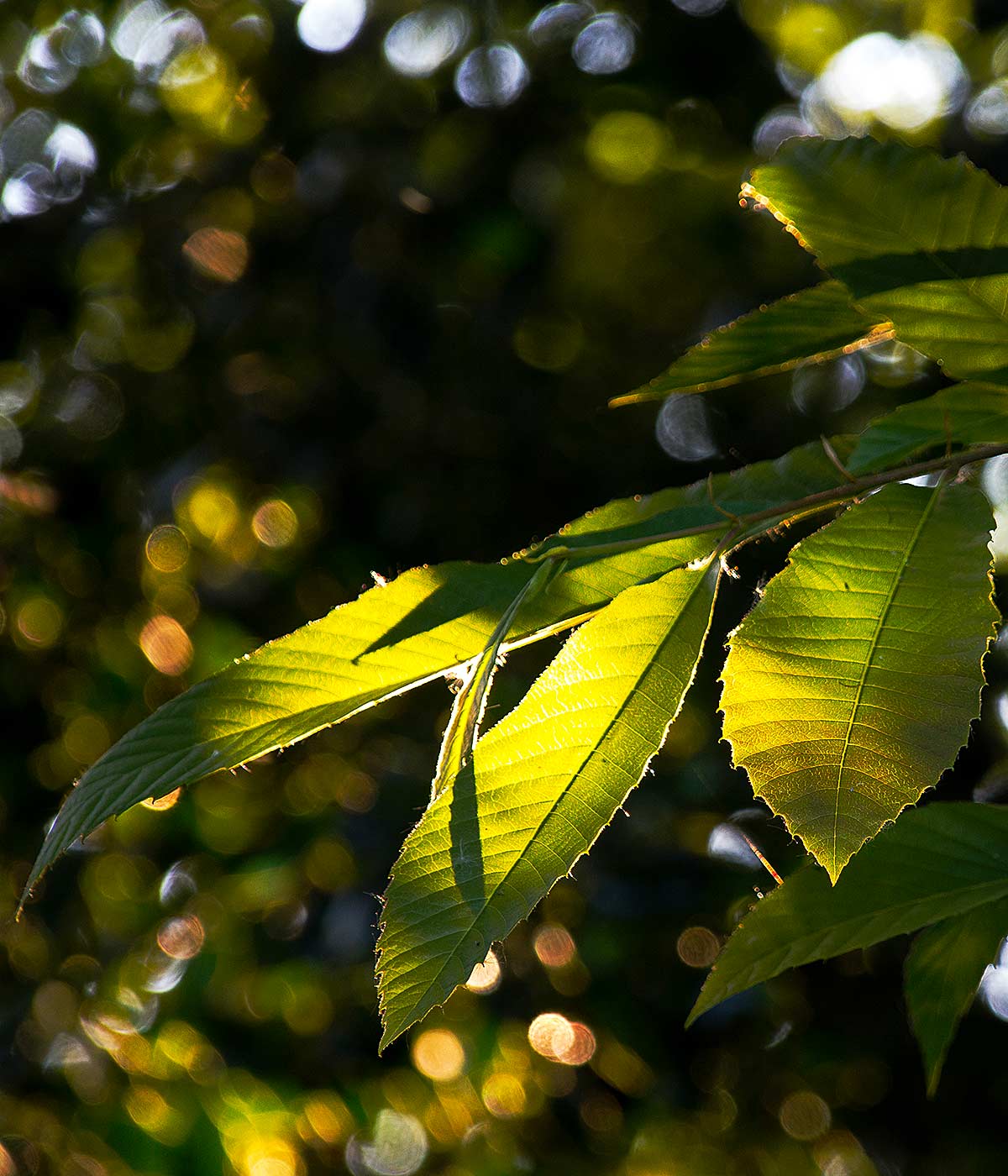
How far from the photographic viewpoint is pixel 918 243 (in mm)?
500

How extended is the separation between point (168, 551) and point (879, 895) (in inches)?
74.5

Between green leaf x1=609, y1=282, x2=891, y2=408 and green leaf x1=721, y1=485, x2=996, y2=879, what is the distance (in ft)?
0.48

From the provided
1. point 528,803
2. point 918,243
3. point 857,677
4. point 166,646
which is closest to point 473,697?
point 528,803

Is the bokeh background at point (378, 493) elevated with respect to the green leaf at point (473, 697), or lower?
lower

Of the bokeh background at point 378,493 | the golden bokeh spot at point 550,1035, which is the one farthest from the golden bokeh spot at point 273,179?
the golden bokeh spot at point 550,1035

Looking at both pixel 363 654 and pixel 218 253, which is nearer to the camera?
pixel 363 654

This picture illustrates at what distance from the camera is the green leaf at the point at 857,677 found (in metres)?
0.44

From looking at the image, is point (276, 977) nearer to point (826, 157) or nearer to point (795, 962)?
point (795, 962)

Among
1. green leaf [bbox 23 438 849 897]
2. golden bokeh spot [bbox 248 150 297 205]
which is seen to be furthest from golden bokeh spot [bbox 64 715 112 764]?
green leaf [bbox 23 438 849 897]

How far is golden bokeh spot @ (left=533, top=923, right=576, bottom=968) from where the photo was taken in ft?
6.20

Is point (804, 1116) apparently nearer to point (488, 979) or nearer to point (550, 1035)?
point (550, 1035)

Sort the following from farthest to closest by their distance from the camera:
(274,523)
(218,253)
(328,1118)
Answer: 1. (274,523)
2. (218,253)
3. (328,1118)

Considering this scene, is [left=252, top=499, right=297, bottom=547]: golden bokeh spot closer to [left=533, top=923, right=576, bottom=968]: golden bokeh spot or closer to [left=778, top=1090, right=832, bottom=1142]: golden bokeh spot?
[left=533, top=923, right=576, bottom=968]: golden bokeh spot

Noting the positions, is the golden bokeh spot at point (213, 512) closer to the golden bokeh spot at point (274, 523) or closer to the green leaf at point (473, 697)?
the golden bokeh spot at point (274, 523)
